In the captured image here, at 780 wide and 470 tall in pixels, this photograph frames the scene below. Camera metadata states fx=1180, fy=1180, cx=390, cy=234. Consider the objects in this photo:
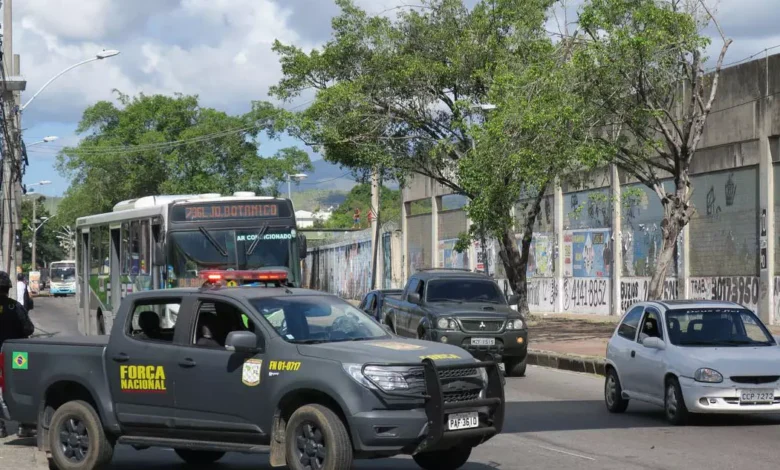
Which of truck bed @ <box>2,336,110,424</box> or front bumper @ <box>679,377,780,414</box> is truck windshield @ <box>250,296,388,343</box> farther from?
front bumper @ <box>679,377,780,414</box>

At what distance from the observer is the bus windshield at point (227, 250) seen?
71.3 feet

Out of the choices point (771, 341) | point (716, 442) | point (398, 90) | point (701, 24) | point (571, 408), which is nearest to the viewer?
point (716, 442)

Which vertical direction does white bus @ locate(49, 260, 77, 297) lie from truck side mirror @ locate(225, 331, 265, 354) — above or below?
above

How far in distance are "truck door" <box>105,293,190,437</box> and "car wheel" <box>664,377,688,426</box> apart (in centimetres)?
632

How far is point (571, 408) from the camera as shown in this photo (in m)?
16.0

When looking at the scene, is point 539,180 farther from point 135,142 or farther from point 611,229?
point 135,142

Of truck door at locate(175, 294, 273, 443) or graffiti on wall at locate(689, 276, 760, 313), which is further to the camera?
graffiti on wall at locate(689, 276, 760, 313)

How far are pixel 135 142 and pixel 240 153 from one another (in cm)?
830

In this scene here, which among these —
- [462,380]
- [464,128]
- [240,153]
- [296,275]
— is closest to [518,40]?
[464,128]

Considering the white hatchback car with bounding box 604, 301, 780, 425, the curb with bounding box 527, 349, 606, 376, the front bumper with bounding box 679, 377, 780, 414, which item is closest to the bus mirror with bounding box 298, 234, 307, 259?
the curb with bounding box 527, 349, 606, 376

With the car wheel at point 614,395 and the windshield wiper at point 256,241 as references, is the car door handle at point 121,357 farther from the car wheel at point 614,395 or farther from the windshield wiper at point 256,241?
the windshield wiper at point 256,241

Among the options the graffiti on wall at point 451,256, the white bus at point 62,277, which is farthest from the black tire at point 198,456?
the white bus at point 62,277

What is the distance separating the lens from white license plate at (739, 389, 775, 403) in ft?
44.2

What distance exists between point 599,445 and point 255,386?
443 cm
